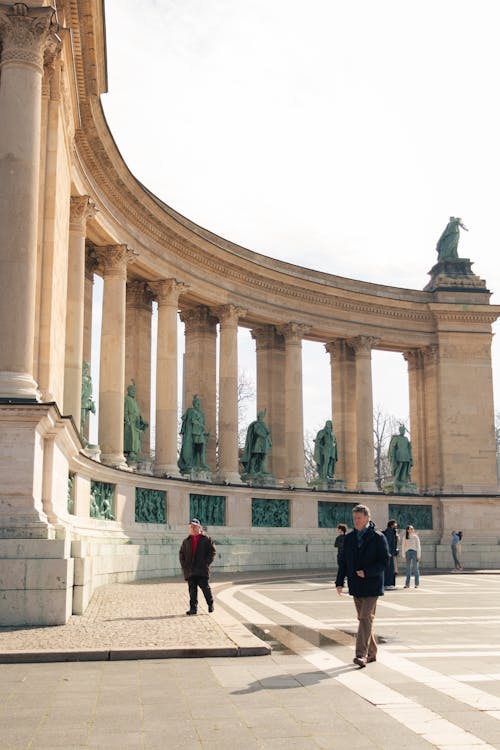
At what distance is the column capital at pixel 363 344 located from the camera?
61.5 meters

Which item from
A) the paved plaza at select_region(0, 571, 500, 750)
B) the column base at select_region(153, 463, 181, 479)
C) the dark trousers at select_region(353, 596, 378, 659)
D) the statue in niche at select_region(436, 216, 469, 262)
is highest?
the statue in niche at select_region(436, 216, 469, 262)

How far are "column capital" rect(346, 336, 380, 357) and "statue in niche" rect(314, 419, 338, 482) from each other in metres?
5.81

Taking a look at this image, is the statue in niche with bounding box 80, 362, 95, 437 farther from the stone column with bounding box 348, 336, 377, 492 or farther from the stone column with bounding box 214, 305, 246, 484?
the stone column with bounding box 348, 336, 377, 492

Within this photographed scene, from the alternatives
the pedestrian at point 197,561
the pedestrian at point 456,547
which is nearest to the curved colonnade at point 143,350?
the pedestrian at point 197,561

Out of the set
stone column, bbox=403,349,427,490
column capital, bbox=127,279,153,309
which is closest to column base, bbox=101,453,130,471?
column capital, bbox=127,279,153,309

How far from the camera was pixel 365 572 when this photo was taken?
16.0m

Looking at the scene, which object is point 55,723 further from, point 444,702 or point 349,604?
point 349,604

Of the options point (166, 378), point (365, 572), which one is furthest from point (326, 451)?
point (365, 572)

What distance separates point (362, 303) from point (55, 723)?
173ft

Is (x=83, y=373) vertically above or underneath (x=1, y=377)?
above

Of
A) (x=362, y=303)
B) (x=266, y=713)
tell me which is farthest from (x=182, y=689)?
(x=362, y=303)

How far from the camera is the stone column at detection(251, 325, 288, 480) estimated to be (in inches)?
2346

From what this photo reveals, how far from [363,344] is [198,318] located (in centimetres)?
1265

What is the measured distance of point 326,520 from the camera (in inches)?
2233
